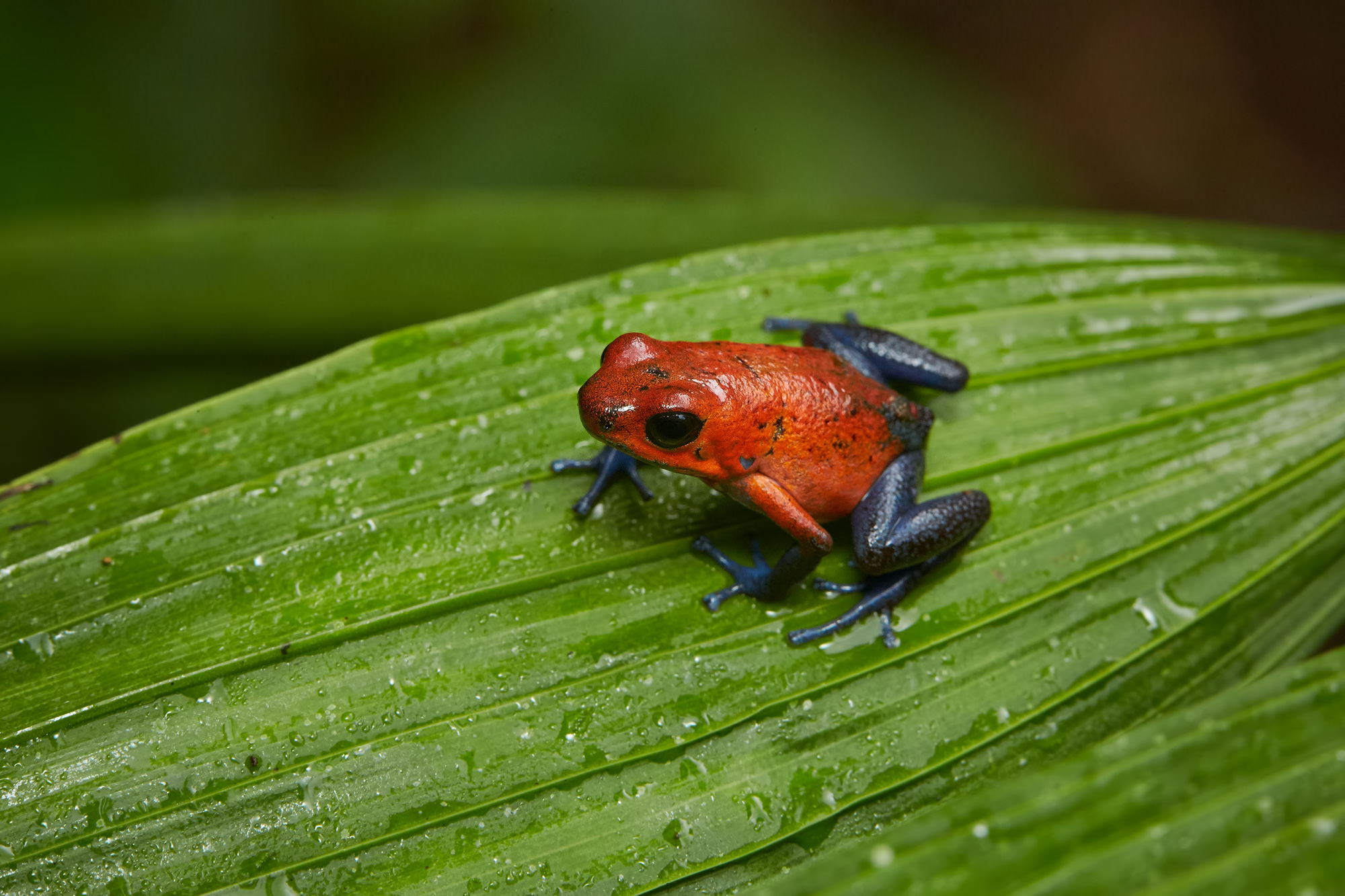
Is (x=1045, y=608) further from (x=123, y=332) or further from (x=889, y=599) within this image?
(x=123, y=332)

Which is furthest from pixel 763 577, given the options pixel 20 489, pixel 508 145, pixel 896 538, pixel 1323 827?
pixel 508 145

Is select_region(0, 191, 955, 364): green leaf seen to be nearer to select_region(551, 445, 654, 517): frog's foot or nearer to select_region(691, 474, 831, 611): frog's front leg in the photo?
select_region(551, 445, 654, 517): frog's foot

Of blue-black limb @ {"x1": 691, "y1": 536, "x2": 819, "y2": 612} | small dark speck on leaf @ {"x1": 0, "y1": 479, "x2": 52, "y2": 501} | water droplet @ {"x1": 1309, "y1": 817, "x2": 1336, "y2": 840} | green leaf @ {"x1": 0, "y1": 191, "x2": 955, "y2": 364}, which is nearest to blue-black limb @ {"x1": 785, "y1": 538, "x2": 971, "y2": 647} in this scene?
blue-black limb @ {"x1": 691, "y1": 536, "x2": 819, "y2": 612}

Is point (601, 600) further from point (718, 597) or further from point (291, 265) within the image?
point (291, 265)

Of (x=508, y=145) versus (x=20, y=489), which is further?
(x=508, y=145)

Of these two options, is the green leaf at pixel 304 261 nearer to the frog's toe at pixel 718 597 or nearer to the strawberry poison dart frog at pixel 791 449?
the strawberry poison dart frog at pixel 791 449

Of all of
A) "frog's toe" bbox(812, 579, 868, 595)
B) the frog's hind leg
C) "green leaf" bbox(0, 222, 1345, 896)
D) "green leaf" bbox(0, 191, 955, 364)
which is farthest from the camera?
"green leaf" bbox(0, 191, 955, 364)

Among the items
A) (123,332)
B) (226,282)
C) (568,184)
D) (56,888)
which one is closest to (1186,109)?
(568,184)
